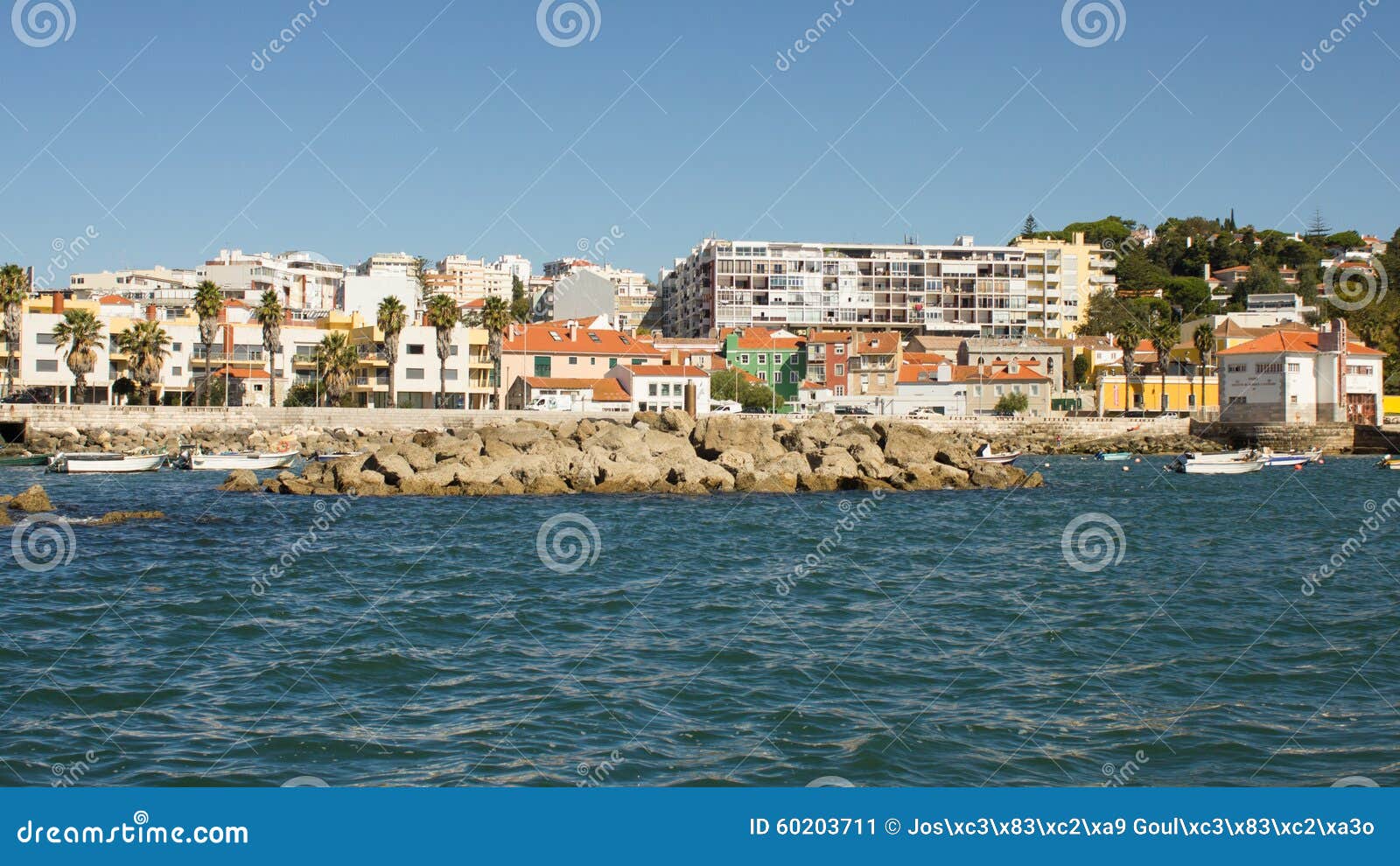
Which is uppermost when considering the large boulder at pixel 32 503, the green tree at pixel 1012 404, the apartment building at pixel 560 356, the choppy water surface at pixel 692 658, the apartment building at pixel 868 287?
the apartment building at pixel 868 287

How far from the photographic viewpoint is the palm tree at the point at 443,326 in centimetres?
7012

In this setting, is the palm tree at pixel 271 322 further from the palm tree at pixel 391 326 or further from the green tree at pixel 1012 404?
the green tree at pixel 1012 404

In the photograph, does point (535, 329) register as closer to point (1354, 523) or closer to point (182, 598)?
point (1354, 523)

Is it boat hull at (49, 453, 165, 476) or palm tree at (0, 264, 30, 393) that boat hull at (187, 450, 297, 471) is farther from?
palm tree at (0, 264, 30, 393)

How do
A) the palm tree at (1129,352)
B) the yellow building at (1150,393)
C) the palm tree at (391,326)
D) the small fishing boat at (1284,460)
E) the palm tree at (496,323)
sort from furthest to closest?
the yellow building at (1150,393)
the palm tree at (1129,352)
the palm tree at (496,323)
the palm tree at (391,326)
the small fishing boat at (1284,460)

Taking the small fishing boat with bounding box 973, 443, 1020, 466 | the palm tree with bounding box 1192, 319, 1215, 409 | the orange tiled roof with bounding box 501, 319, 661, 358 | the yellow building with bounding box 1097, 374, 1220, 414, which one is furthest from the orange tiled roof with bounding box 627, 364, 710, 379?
the palm tree with bounding box 1192, 319, 1215, 409

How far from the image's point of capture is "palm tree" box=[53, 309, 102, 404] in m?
63.4

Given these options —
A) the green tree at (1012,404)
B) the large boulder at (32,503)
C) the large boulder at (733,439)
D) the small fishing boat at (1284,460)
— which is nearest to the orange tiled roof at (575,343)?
the green tree at (1012,404)

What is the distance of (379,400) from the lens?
254 feet

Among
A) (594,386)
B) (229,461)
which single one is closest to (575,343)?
(594,386)

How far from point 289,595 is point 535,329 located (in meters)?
63.0

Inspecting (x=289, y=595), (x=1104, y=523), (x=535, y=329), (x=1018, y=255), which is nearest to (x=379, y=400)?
(x=535, y=329)

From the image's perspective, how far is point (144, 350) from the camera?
65.2 meters

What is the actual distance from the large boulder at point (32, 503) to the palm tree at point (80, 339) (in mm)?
35624
